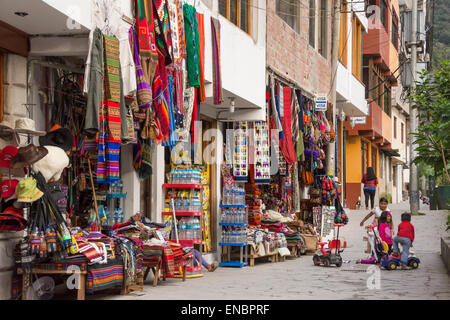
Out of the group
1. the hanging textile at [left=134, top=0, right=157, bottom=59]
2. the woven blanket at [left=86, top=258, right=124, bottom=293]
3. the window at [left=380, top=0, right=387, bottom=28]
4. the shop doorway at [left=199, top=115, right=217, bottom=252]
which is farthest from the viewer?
the window at [left=380, top=0, right=387, bottom=28]

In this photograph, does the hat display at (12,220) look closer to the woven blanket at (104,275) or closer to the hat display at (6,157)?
the hat display at (6,157)

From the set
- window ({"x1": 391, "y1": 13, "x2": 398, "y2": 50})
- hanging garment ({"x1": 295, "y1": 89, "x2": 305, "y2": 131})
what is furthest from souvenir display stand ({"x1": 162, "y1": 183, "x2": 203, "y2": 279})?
window ({"x1": 391, "y1": 13, "x2": 398, "y2": 50})

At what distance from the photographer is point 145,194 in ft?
40.6

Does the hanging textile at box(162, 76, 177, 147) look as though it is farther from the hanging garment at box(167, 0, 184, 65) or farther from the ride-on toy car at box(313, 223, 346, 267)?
the ride-on toy car at box(313, 223, 346, 267)

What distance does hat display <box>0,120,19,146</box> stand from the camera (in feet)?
26.4

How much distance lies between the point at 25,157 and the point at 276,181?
1058cm

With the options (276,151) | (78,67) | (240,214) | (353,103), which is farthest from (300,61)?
(78,67)

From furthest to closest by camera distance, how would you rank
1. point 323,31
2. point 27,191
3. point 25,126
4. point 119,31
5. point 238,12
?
point 323,31, point 238,12, point 119,31, point 25,126, point 27,191

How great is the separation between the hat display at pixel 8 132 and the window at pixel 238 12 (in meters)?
6.62

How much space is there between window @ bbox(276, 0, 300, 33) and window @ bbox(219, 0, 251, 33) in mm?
2592

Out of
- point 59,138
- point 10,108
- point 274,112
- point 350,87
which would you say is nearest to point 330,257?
point 274,112

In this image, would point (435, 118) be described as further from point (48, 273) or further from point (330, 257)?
point (48, 273)

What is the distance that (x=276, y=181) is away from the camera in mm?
18000

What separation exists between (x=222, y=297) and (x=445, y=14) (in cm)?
4721
